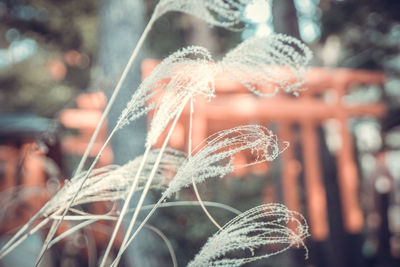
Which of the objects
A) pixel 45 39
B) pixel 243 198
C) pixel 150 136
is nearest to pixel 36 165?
pixel 45 39

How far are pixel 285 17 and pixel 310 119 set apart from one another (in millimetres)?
1421

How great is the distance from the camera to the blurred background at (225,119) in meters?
2.95

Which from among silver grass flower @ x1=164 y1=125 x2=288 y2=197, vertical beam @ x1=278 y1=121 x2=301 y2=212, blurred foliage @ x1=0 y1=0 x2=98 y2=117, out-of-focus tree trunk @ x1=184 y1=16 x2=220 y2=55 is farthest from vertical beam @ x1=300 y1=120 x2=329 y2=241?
silver grass flower @ x1=164 y1=125 x2=288 y2=197

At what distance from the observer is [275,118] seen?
14.7 feet

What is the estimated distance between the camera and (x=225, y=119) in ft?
15.0

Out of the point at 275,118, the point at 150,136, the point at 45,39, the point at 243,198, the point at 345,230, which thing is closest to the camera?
the point at 150,136

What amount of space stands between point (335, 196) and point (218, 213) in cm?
237

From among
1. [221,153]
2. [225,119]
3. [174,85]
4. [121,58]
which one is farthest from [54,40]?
[221,153]

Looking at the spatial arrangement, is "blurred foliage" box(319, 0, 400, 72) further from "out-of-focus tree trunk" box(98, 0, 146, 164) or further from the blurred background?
"out-of-focus tree trunk" box(98, 0, 146, 164)

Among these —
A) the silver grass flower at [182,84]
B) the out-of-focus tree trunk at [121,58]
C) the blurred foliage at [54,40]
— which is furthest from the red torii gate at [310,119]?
the silver grass flower at [182,84]

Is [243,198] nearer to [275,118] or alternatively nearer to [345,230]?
[275,118]

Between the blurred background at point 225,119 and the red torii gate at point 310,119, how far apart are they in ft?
0.06

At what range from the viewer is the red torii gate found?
4.29 meters

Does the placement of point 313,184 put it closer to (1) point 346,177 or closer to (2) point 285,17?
(1) point 346,177
